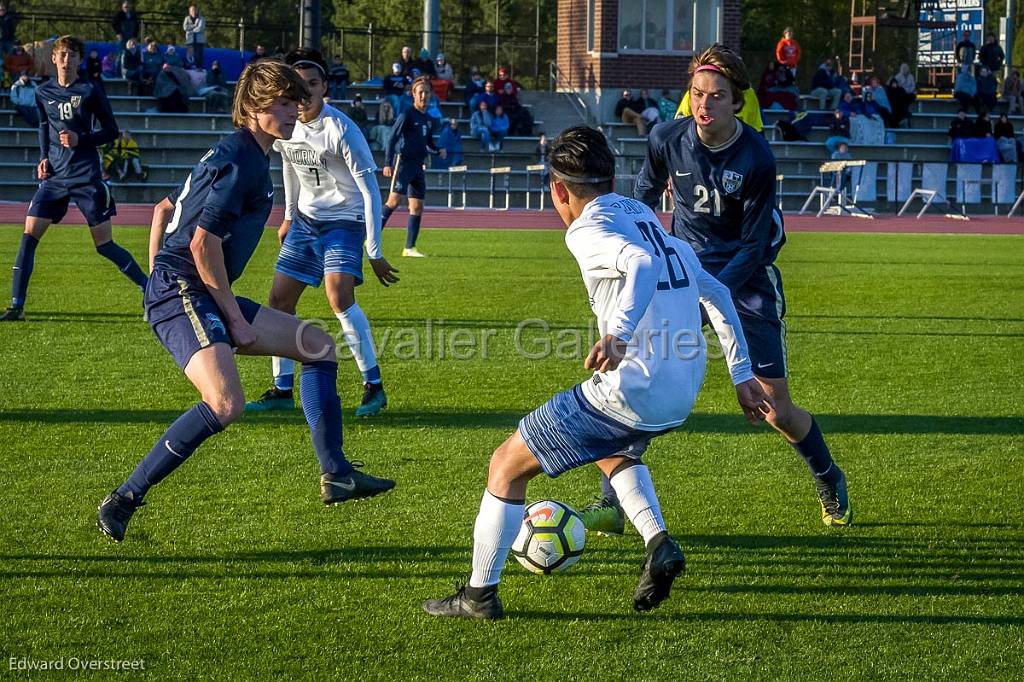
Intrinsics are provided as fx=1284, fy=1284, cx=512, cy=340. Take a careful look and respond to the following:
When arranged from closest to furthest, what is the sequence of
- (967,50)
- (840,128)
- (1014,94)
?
(840,128) < (1014,94) < (967,50)

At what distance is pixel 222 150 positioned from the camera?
4.99 meters

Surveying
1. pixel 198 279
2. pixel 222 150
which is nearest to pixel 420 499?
pixel 198 279

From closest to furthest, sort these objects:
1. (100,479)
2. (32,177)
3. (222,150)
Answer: (222,150) < (100,479) < (32,177)

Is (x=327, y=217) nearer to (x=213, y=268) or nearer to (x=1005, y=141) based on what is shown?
(x=213, y=268)

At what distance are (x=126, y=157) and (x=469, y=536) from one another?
81.2ft

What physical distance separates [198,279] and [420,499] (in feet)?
4.63

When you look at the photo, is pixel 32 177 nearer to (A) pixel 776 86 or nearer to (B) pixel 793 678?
(A) pixel 776 86

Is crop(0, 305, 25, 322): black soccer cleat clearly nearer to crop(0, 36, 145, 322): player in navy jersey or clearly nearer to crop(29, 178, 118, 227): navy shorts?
crop(0, 36, 145, 322): player in navy jersey

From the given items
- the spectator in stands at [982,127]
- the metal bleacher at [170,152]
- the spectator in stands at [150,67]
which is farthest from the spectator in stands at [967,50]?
the spectator in stands at [150,67]

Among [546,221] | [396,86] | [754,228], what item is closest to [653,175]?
[754,228]

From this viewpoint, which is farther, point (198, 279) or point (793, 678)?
point (198, 279)

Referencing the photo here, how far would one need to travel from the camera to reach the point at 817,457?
18.0 feet

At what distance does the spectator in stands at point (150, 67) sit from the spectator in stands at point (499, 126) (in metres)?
8.10

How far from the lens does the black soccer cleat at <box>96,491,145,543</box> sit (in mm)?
4918
